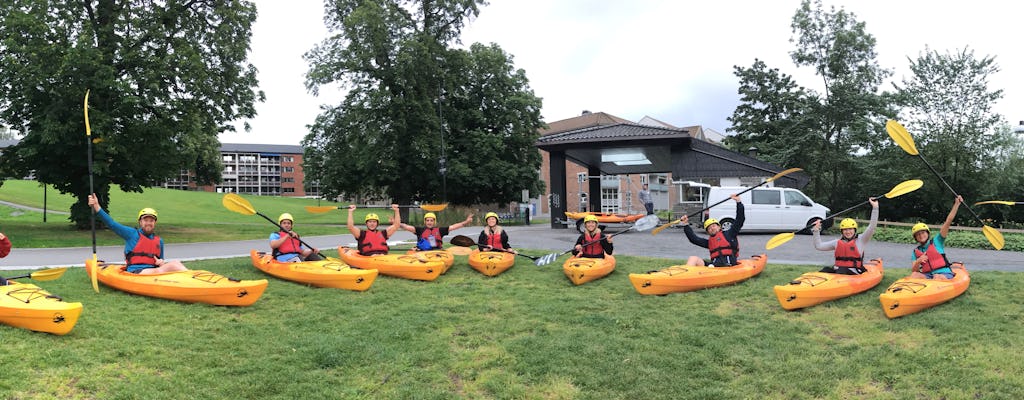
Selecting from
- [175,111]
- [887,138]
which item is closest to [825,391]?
[175,111]

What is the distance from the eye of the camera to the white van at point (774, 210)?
17469 millimetres

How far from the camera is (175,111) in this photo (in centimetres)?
1691

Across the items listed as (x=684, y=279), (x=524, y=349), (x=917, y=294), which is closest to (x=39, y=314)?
(x=524, y=349)

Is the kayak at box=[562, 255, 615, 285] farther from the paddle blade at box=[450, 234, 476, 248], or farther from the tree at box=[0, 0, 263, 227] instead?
the tree at box=[0, 0, 263, 227]

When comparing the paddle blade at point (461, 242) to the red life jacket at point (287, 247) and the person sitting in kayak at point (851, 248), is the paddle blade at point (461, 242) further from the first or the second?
the person sitting in kayak at point (851, 248)

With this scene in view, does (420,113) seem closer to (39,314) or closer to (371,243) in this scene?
(371,243)

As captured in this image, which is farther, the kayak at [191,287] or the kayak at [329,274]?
the kayak at [329,274]

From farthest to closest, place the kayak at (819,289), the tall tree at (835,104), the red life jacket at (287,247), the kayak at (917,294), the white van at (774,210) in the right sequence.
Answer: the tall tree at (835,104) < the white van at (774,210) < the red life jacket at (287,247) < the kayak at (819,289) < the kayak at (917,294)

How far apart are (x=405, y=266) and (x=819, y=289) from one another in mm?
6320

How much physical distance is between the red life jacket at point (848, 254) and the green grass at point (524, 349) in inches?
21.1

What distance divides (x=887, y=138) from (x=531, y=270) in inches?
745

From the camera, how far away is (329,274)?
8.77 metres

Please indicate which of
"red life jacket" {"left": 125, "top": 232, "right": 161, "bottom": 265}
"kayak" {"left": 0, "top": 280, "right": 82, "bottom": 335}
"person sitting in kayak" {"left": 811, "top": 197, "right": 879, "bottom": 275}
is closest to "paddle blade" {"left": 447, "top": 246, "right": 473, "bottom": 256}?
"red life jacket" {"left": 125, "top": 232, "right": 161, "bottom": 265}

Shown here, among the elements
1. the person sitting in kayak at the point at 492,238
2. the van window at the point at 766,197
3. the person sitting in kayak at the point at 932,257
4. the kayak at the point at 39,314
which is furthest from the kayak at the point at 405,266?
the van window at the point at 766,197
